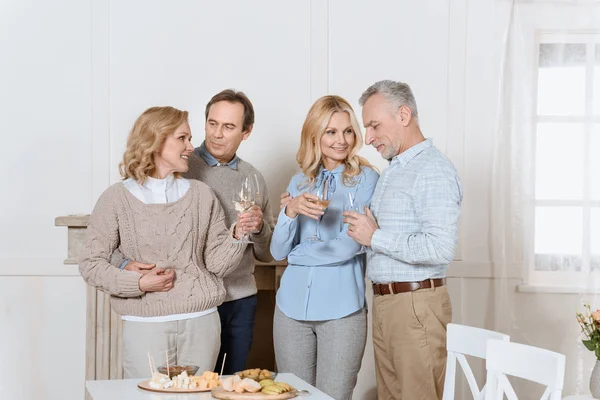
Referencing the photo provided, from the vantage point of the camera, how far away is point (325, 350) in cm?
306

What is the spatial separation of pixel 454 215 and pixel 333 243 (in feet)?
1.59

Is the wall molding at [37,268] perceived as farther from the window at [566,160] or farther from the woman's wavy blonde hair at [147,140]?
the window at [566,160]

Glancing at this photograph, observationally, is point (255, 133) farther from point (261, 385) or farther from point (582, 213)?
point (261, 385)

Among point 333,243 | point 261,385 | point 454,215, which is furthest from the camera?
point 333,243

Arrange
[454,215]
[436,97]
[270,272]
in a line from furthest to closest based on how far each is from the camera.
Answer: [436,97]
[270,272]
[454,215]

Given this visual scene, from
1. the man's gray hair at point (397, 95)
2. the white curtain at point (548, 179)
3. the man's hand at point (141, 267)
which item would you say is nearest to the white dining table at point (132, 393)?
the man's hand at point (141, 267)

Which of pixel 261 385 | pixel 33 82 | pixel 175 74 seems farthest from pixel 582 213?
pixel 33 82

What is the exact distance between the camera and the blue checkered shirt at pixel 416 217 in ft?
9.46

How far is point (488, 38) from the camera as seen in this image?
15.2ft

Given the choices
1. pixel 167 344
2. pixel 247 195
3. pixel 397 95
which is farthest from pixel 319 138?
pixel 167 344

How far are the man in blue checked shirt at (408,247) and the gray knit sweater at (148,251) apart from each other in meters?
0.56

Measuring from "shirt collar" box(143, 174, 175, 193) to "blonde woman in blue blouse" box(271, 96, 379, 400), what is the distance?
0.45 metres

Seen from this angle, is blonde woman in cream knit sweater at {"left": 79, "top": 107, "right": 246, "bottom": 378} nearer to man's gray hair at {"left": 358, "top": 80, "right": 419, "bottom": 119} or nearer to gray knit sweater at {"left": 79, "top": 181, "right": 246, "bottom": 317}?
gray knit sweater at {"left": 79, "top": 181, "right": 246, "bottom": 317}

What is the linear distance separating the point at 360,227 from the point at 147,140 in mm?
852
